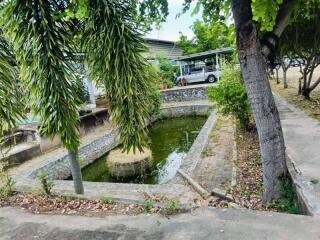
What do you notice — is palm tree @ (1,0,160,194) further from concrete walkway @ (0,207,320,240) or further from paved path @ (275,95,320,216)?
paved path @ (275,95,320,216)

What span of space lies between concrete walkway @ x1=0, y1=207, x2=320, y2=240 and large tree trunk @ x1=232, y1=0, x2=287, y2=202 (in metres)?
0.79

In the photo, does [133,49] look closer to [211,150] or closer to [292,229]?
[292,229]

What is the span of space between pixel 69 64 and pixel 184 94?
16.7 meters

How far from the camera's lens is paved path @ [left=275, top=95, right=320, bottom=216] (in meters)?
4.41

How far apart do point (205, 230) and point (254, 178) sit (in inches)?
112

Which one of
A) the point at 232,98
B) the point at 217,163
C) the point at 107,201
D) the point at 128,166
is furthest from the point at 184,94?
the point at 107,201

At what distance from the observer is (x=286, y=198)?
476 centimetres

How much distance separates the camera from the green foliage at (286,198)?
464 centimetres

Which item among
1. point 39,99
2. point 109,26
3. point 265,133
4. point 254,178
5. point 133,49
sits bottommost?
point 254,178

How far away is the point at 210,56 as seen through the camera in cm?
2781

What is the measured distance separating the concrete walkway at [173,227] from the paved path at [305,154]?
498 mm

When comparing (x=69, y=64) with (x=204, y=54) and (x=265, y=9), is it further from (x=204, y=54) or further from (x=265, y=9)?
(x=204, y=54)

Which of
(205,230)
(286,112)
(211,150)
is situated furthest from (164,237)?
(286,112)

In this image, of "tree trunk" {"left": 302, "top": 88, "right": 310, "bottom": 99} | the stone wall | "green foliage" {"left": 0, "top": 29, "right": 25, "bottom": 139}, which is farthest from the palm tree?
the stone wall
